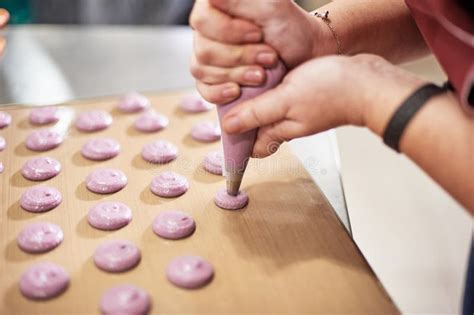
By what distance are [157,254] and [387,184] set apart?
1220 mm

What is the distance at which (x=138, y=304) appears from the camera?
2.06ft

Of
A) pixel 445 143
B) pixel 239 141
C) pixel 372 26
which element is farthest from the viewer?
pixel 372 26

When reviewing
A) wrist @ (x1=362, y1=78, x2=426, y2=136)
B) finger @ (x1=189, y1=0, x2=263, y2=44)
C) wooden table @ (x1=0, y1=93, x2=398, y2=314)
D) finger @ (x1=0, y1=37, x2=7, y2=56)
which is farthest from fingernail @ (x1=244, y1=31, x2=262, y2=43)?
finger @ (x1=0, y1=37, x2=7, y2=56)

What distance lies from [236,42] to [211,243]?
0.88ft

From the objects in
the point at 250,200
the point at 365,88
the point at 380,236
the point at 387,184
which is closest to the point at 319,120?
the point at 365,88

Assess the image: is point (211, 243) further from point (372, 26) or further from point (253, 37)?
point (372, 26)

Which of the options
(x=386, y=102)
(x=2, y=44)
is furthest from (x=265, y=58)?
(x=2, y=44)

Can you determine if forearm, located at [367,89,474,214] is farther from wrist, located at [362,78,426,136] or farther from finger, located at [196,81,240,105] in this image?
finger, located at [196,81,240,105]

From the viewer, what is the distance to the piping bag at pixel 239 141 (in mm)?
676

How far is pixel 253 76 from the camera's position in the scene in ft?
2.17

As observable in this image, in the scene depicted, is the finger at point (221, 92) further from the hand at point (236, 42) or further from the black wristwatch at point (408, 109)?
the black wristwatch at point (408, 109)

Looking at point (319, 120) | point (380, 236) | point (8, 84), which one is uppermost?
point (319, 120)

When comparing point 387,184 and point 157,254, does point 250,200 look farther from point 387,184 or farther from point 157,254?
point 387,184

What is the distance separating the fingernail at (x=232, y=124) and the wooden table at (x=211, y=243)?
0.51 feet
